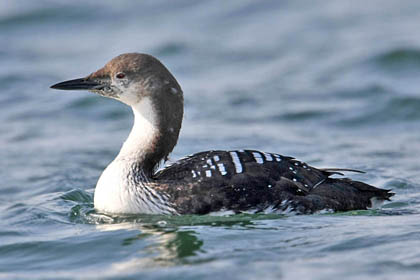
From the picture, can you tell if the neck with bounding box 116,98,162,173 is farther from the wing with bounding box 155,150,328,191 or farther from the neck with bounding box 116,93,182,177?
the wing with bounding box 155,150,328,191

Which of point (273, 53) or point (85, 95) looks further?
point (273, 53)

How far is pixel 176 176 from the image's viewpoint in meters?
7.54

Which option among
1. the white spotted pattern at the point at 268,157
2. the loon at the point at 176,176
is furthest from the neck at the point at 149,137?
the white spotted pattern at the point at 268,157

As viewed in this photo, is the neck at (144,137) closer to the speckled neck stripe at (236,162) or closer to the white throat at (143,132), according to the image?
the white throat at (143,132)

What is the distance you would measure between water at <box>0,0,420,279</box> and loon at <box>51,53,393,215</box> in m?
0.14

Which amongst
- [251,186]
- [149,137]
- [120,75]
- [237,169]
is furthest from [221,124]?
[251,186]

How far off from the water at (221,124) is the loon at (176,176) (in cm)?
14

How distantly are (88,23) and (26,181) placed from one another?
810cm

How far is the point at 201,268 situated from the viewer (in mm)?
6367

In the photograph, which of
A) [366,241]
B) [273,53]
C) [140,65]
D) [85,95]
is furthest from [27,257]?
[273,53]

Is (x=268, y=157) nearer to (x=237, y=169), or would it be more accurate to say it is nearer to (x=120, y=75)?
(x=237, y=169)

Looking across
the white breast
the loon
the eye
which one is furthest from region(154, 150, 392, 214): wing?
the eye

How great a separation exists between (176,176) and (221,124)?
4.76 metres

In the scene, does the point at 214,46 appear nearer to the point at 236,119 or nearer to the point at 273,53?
the point at 273,53
